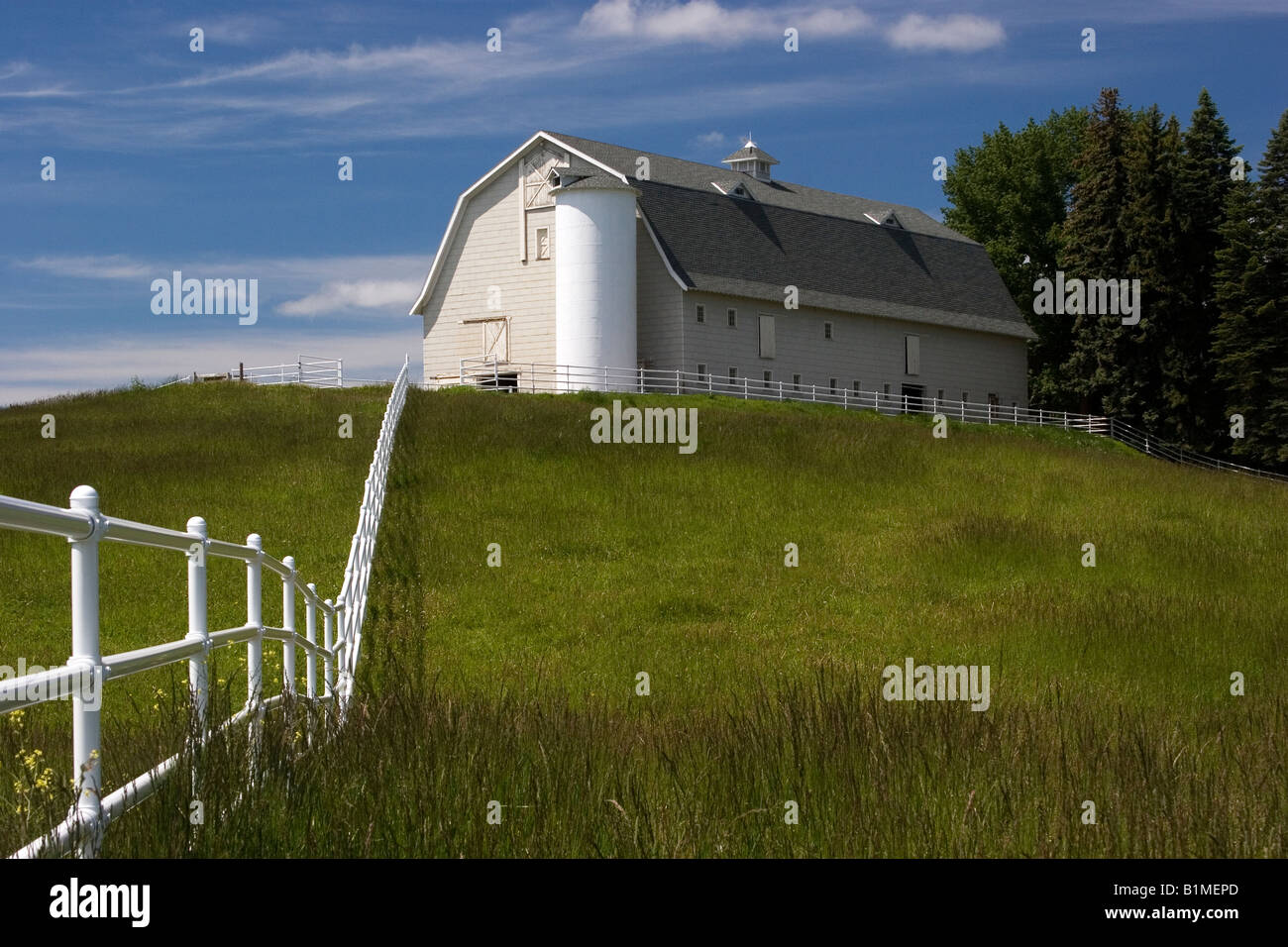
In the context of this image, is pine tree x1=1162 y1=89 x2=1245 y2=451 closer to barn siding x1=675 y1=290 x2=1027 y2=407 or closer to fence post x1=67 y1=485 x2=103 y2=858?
barn siding x1=675 y1=290 x2=1027 y2=407

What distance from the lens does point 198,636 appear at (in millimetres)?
5520

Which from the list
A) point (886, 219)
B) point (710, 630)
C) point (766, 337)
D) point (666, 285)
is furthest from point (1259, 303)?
point (710, 630)

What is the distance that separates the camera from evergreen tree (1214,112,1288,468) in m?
53.7

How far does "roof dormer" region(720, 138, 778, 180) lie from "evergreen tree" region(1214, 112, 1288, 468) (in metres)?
19.4

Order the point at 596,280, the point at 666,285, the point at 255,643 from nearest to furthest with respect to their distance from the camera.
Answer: the point at 255,643 < the point at 596,280 < the point at 666,285

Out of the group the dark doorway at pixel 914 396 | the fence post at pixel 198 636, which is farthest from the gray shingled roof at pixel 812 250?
the fence post at pixel 198 636

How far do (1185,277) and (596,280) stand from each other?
25.4 meters

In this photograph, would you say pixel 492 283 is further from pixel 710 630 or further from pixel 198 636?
pixel 198 636

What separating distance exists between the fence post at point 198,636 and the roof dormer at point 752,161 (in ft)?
195

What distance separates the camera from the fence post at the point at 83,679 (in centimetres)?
425

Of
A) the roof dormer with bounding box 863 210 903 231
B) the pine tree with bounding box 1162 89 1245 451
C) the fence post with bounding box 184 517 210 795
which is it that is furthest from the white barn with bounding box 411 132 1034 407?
the fence post with bounding box 184 517 210 795

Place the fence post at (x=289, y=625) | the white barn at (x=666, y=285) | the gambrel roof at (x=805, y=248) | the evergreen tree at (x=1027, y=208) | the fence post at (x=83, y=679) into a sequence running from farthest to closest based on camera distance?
the evergreen tree at (x=1027, y=208) < the gambrel roof at (x=805, y=248) < the white barn at (x=666, y=285) < the fence post at (x=289, y=625) < the fence post at (x=83, y=679)

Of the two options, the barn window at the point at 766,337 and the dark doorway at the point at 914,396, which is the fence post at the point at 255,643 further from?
the dark doorway at the point at 914,396
